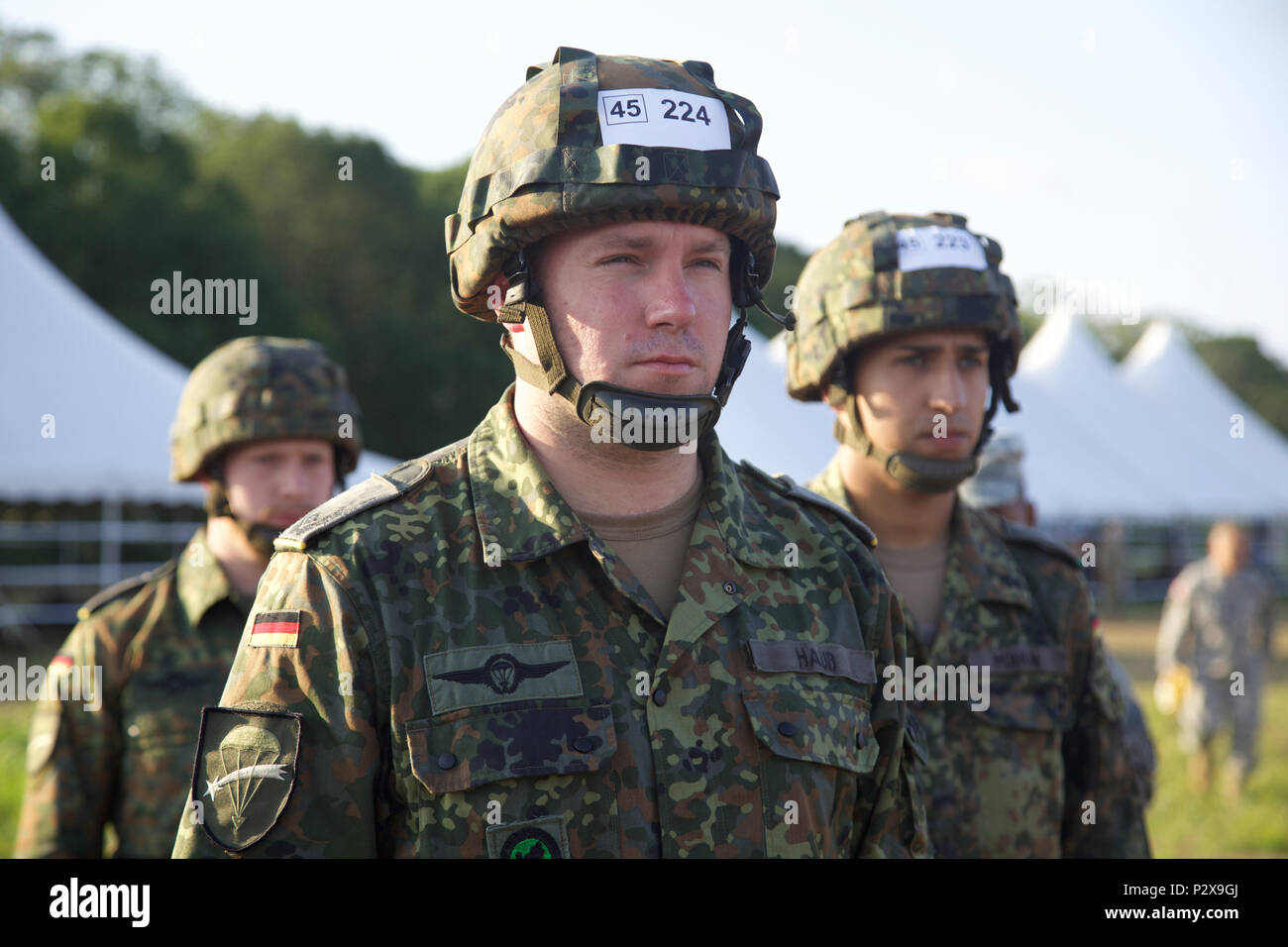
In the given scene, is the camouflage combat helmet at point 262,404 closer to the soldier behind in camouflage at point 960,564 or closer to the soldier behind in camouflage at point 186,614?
the soldier behind in camouflage at point 186,614

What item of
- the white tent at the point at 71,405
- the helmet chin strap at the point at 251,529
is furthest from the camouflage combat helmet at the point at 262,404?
the white tent at the point at 71,405

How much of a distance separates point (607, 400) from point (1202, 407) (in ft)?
86.2

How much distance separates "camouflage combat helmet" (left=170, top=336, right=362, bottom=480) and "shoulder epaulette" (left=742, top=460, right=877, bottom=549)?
7.51 ft

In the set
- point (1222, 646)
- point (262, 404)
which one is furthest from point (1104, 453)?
point (262, 404)

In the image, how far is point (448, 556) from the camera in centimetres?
255

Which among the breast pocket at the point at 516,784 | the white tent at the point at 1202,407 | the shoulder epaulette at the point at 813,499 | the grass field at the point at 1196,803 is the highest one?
the white tent at the point at 1202,407

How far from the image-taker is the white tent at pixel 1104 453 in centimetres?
1955

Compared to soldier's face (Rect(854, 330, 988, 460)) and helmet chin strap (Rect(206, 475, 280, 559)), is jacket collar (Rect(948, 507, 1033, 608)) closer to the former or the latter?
soldier's face (Rect(854, 330, 988, 460))

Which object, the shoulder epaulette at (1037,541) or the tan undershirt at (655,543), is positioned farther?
the shoulder epaulette at (1037,541)

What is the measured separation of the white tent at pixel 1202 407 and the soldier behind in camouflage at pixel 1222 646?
1498cm

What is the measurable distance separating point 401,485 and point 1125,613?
86.1 feet

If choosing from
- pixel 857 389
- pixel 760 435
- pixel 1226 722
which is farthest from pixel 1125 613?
pixel 857 389

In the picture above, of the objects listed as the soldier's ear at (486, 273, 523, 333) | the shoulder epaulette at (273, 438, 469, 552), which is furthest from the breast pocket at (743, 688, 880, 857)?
the soldier's ear at (486, 273, 523, 333)
